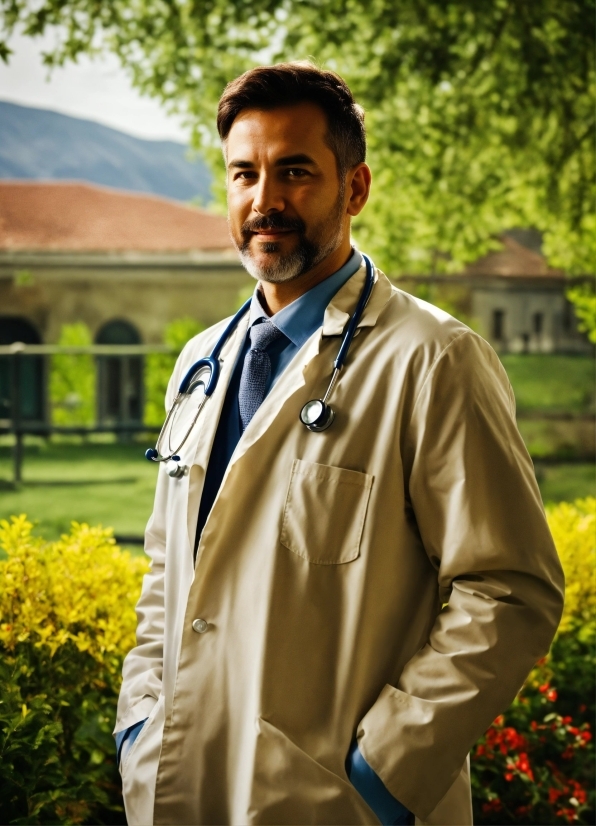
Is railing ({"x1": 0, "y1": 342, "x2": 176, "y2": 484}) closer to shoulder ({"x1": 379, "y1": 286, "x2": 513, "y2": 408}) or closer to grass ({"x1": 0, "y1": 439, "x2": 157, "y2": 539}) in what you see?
grass ({"x1": 0, "y1": 439, "x2": 157, "y2": 539})

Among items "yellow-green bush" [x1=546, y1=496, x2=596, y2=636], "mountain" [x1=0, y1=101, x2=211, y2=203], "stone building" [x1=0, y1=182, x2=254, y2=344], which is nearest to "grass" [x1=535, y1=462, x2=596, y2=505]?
"yellow-green bush" [x1=546, y1=496, x2=596, y2=636]

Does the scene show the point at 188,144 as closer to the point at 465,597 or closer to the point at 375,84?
the point at 375,84

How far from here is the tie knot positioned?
4.89 ft

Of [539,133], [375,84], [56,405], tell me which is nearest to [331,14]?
[375,84]

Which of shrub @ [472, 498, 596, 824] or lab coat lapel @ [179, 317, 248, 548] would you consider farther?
shrub @ [472, 498, 596, 824]

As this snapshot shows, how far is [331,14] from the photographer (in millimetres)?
3455

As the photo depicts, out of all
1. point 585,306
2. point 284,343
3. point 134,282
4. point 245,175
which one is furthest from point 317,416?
point 585,306

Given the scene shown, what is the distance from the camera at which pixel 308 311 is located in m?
1.46

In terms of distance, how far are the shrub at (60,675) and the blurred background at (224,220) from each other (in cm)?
80

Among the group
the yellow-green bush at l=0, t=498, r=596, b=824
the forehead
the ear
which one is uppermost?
the forehead

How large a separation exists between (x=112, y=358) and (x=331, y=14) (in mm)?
1687

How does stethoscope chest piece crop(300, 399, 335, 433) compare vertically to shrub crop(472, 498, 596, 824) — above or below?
above

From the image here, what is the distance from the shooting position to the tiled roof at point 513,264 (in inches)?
153

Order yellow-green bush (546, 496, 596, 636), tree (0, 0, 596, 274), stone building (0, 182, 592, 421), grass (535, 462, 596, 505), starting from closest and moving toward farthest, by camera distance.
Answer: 1. yellow-green bush (546, 496, 596, 636)
2. stone building (0, 182, 592, 421)
3. tree (0, 0, 596, 274)
4. grass (535, 462, 596, 505)
